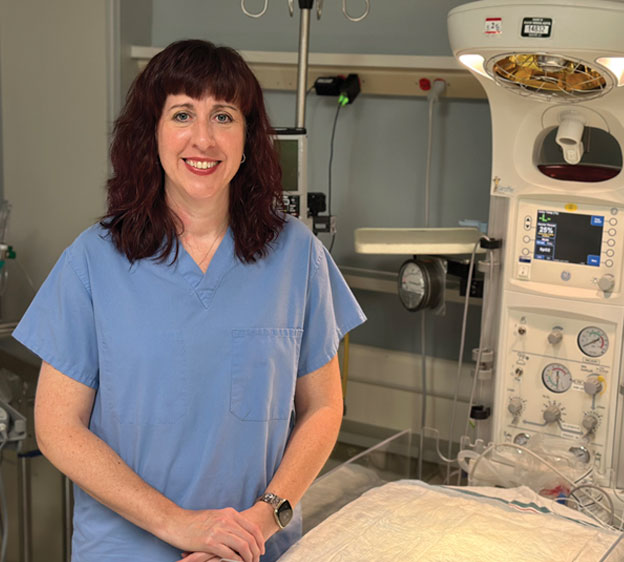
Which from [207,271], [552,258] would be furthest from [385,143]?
[207,271]

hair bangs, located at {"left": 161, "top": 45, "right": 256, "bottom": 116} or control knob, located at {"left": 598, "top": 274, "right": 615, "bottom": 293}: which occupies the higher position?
hair bangs, located at {"left": 161, "top": 45, "right": 256, "bottom": 116}

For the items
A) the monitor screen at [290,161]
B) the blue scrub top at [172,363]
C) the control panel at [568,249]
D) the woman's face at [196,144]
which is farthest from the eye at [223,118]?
the monitor screen at [290,161]

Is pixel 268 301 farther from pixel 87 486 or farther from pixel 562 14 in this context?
pixel 562 14

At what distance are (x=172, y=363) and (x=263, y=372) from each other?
0.16 metres

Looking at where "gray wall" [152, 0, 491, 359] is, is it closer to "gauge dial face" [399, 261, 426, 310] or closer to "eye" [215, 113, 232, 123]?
"gauge dial face" [399, 261, 426, 310]

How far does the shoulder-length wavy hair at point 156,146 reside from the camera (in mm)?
1405

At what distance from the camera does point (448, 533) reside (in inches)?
61.7

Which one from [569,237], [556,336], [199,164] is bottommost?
[556,336]

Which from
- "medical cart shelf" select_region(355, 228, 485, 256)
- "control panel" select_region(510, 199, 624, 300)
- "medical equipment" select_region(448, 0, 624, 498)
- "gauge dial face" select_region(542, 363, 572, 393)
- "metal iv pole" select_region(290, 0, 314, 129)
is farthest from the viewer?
"metal iv pole" select_region(290, 0, 314, 129)

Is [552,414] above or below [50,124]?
below

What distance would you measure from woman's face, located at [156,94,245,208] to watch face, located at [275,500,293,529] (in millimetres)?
543

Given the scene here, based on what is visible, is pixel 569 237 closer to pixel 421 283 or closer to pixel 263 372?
pixel 421 283

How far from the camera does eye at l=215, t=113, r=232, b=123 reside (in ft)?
4.72

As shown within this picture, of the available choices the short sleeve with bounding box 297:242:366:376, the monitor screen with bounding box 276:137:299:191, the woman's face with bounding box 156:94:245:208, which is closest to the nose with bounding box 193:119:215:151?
the woman's face with bounding box 156:94:245:208
